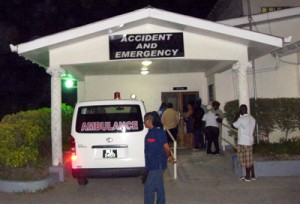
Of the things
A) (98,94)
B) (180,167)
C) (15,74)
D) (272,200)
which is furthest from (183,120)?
(15,74)

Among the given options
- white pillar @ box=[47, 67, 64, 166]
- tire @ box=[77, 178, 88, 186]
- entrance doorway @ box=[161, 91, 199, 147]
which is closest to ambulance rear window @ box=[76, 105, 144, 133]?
tire @ box=[77, 178, 88, 186]

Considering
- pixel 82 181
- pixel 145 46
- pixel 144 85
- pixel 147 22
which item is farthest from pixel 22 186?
pixel 144 85

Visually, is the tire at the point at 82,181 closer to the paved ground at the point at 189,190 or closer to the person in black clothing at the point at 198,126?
the paved ground at the point at 189,190

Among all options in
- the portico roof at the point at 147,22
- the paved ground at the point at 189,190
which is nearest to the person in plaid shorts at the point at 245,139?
the paved ground at the point at 189,190

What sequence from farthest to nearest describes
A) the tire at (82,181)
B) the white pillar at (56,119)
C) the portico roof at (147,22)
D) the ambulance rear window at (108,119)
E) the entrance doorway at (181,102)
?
the entrance doorway at (181,102), the white pillar at (56,119), the portico roof at (147,22), the tire at (82,181), the ambulance rear window at (108,119)

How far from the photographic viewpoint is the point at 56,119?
10203mm

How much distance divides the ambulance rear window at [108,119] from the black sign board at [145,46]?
80.3 inches

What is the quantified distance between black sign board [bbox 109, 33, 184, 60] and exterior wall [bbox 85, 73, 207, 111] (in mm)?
4757

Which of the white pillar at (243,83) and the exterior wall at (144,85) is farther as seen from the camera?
the exterior wall at (144,85)

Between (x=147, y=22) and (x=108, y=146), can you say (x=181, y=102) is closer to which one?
(x=147, y=22)

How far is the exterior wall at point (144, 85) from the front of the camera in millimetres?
14953

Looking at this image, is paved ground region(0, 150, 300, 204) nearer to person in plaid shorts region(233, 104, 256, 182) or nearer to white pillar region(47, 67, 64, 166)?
person in plaid shorts region(233, 104, 256, 182)

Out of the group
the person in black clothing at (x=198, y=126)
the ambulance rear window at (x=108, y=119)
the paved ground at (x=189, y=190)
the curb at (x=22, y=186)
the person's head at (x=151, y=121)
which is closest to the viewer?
the person's head at (x=151, y=121)

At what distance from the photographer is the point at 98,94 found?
49.1 ft
